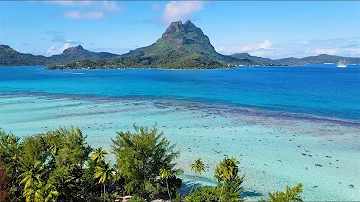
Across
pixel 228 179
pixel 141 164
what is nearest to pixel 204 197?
pixel 228 179

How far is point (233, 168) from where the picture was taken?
1104 inches

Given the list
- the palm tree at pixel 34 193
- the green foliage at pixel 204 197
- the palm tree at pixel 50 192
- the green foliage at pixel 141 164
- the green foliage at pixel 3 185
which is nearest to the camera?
the palm tree at pixel 34 193

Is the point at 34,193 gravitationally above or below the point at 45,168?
below

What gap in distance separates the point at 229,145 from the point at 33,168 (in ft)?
122

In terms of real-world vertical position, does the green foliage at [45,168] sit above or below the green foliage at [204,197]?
above

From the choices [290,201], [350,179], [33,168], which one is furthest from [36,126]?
[350,179]

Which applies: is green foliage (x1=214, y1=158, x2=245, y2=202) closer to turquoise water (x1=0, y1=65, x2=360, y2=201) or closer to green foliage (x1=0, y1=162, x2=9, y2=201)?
turquoise water (x1=0, y1=65, x2=360, y2=201)

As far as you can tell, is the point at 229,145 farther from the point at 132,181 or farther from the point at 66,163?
the point at 66,163

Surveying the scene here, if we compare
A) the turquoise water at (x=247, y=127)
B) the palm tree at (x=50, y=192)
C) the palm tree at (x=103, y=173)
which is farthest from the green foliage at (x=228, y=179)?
the palm tree at (x=50, y=192)

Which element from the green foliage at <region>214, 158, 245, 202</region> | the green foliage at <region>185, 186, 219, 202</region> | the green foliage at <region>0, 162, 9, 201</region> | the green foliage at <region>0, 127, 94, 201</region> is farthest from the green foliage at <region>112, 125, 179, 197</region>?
the green foliage at <region>0, 162, 9, 201</region>

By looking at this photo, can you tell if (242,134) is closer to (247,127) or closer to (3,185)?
(247,127)

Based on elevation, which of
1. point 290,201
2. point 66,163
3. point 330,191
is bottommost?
point 330,191

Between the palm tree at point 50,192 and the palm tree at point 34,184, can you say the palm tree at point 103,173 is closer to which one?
the palm tree at point 50,192

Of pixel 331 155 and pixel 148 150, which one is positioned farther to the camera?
pixel 331 155
